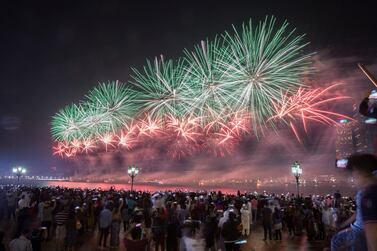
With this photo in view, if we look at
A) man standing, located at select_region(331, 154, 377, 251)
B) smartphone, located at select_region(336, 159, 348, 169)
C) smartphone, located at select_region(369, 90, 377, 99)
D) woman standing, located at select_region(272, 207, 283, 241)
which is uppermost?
smartphone, located at select_region(369, 90, 377, 99)

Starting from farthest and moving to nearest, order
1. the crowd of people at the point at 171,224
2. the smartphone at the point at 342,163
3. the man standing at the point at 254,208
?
1. the man standing at the point at 254,208
2. the crowd of people at the point at 171,224
3. the smartphone at the point at 342,163

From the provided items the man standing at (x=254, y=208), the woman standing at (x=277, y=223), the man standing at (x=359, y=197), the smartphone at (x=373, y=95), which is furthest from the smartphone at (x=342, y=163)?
the man standing at (x=254, y=208)

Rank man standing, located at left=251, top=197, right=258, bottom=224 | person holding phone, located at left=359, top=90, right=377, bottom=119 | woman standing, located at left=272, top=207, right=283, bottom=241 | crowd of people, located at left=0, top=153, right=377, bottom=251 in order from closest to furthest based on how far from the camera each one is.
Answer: person holding phone, located at left=359, top=90, right=377, bottom=119 → crowd of people, located at left=0, top=153, right=377, bottom=251 → woman standing, located at left=272, top=207, right=283, bottom=241 → man standing, located at left=251, top=197, right=258, bottom=224

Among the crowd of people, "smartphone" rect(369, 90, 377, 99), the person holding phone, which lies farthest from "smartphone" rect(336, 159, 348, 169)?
"smartphone" rect(369, 90, 377, 99)

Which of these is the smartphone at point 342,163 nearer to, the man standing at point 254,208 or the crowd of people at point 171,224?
the crowd of people at point 171,224

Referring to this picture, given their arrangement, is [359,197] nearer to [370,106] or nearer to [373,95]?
[370,106]

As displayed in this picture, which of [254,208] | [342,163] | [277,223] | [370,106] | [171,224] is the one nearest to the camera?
[342,163]

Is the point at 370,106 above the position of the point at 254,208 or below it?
above

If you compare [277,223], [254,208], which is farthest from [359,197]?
[254,208]

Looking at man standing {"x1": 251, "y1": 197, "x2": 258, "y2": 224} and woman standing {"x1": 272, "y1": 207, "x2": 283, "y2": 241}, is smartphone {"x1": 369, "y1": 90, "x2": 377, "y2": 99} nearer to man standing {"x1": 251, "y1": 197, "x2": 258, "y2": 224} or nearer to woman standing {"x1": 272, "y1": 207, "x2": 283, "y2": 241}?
Result: woman standing {"x1": 272, "y1": 207, "x2": 283, "y2": 241}

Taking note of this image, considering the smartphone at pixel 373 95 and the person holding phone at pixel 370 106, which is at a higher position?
the smartphone at pixel 373 95

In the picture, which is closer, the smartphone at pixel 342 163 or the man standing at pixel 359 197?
the man standing at pixel 359 197

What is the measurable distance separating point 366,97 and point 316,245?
12268 mm

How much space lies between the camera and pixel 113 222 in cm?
1293
